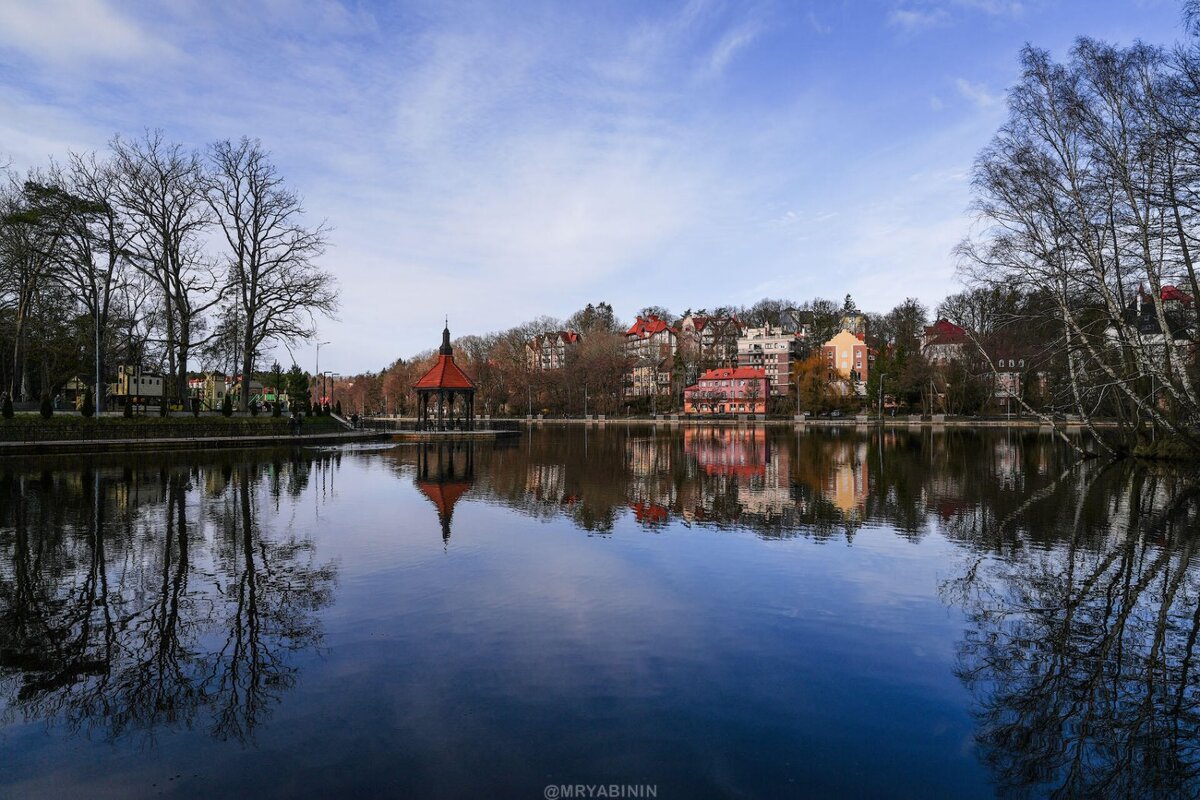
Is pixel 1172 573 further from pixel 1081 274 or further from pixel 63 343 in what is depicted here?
pixel 63 343

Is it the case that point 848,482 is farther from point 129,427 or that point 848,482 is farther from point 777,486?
point 129,427

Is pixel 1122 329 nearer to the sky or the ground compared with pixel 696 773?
nearer to the sky

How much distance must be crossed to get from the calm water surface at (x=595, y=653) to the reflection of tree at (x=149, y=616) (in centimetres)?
4

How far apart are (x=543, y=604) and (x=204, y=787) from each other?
173 inches

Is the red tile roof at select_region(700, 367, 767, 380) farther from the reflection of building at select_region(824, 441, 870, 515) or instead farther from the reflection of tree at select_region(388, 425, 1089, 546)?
the reflection of building at select_region(824, 441, 870, 515)

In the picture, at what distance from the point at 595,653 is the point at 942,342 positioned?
81.8 meters

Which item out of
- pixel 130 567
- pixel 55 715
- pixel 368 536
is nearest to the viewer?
pixel 55 715

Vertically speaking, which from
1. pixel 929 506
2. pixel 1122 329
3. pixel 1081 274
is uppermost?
pixel 1081 274

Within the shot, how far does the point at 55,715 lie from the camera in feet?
17.2

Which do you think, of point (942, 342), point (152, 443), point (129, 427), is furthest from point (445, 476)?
point (942, 342)

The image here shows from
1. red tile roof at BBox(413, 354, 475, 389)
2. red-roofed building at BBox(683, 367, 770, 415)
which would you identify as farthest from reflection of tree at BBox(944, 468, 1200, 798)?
red-roofed building at BBox(683, 367, 770, 415)

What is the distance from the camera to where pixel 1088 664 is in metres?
6.39

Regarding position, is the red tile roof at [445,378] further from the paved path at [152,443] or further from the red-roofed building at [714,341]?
the red-roofed building at [714,341]

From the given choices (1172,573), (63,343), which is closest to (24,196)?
(63,343)
